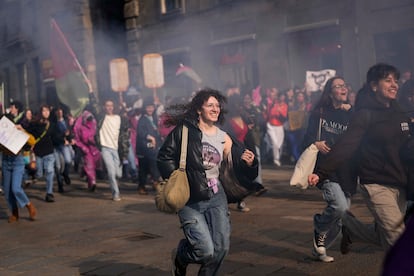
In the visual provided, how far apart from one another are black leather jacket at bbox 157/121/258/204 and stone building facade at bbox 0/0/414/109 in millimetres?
6198

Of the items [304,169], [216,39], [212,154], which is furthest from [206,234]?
[216,39]

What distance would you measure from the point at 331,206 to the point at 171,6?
50.3 feet

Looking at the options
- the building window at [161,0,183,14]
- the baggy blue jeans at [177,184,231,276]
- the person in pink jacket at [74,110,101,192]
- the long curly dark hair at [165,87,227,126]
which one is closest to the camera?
the baggy blue jeans at [177,184,231,276]

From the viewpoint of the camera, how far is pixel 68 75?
1455 centimetres

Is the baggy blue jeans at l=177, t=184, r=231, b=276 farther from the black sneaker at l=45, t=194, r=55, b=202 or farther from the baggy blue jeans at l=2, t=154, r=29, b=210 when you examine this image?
the black sneaker at l=45, t=194, r=55, b=202

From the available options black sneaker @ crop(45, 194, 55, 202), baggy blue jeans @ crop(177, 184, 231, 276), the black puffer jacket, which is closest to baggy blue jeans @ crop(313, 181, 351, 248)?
the black puffer jacket

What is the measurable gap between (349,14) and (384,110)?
35.4ft

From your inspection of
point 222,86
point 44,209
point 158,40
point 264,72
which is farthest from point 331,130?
point 158,40

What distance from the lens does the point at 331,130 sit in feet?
17.6

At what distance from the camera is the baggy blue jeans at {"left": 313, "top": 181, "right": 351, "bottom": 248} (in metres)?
4.93

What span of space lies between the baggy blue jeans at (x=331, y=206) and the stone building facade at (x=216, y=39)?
6495mm

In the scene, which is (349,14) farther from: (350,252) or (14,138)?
(350,252)

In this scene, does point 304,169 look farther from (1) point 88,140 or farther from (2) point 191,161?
(1) point 88,140

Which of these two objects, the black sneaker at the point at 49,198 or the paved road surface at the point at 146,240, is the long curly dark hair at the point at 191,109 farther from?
A: the black sneaker at the point at 49,198
